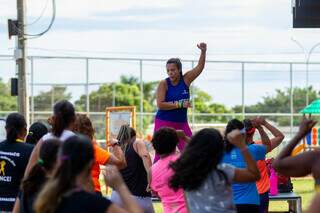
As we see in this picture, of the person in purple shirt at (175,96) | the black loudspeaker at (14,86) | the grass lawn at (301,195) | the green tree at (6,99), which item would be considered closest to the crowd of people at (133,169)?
the person in purple shirt at (175,96)

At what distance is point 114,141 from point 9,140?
1240mm

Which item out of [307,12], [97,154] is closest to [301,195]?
[307,12]

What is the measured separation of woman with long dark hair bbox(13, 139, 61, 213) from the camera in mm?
6297

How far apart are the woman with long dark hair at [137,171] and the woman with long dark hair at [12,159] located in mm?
1680

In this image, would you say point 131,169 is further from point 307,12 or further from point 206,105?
point 206,105

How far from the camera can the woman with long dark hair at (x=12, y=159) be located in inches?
341

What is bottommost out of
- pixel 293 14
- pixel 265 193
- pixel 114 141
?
pixel 265 193

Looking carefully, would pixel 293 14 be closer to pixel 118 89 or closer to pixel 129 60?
pixel 129 60

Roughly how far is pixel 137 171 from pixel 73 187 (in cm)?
479

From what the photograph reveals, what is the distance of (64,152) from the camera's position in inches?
217

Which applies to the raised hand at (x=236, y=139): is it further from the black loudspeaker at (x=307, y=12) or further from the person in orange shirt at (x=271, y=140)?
the black loudspeaker at (x=307, y=12)

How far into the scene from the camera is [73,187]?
550 cm

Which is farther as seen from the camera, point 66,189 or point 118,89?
point 118,89

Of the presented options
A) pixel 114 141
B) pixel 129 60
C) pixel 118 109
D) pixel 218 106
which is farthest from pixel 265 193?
pixel 218 106
